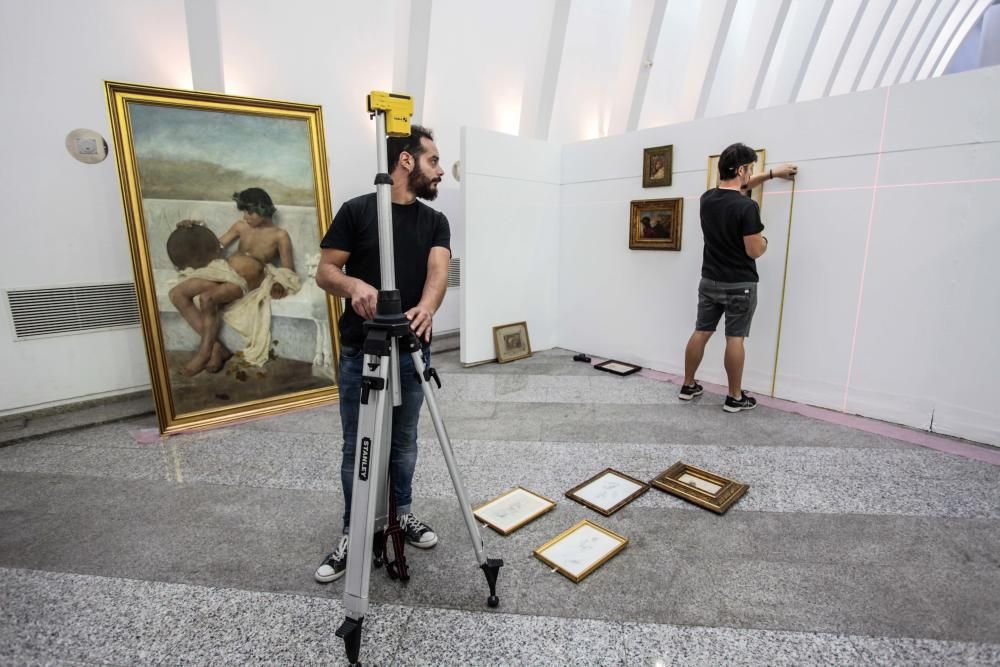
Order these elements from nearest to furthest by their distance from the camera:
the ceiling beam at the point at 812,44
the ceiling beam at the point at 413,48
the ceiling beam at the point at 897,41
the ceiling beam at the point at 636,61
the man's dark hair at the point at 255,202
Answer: the man's dark hair at the point at 255,202 → the ceiling beam at the point at 413,48 → the ceiling beam at the point at 636,61 → the ceiling beam at the point at 812,44 → the ceiling beam at the point at 897,41

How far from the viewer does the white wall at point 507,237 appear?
454 cm

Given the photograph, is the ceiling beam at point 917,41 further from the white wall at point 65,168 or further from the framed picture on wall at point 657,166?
the white wall at point 65,168

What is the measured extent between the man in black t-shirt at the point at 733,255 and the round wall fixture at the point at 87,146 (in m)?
4.34

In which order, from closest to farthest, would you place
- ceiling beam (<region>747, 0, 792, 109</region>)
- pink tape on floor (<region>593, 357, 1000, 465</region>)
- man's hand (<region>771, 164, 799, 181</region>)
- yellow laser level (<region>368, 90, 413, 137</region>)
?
yellow laser level (<region>368, 90, 413, 137</region>) → pink tape on floor (<region>593, 357, 1000, 465</region>) → man's hand (<region>771, 164, 799, 181</region>) → ceiling beam (<region>747, 0, 792, 109</region>)

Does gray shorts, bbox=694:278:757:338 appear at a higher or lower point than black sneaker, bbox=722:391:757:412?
higher

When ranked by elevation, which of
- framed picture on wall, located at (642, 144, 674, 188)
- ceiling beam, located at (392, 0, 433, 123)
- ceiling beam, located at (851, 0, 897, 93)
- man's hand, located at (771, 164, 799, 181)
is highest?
ceiling beam, located at (851, 0, 897, 93)

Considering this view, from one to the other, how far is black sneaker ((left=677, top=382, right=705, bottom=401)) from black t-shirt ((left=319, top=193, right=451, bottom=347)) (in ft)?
8.89

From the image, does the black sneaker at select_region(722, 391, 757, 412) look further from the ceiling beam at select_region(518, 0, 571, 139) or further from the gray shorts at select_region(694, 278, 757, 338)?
the ceiling beam at select_region(518, 0, 571, 139)

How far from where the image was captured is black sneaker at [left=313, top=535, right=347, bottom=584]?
189 centimetres

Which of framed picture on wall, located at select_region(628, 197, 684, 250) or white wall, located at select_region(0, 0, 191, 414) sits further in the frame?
framed picture on wall, located at select_region(628, 197, 684, 250)

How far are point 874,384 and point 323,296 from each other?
4.08 m

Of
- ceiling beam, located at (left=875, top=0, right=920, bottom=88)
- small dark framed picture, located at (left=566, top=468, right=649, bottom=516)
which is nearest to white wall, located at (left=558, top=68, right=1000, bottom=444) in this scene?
small dark framed picture, located at (left=566, top=468, right=649, bottom=516)

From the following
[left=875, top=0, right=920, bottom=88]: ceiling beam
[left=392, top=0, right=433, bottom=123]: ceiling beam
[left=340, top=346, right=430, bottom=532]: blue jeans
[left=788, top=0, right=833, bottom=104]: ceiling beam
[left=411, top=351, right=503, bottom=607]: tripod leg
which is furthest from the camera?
[left=875, top=0, right=920, bottom=88]: ceiling beam

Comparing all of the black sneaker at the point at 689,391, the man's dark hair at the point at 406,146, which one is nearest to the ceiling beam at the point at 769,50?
the black sneaker at the point at 689,391
